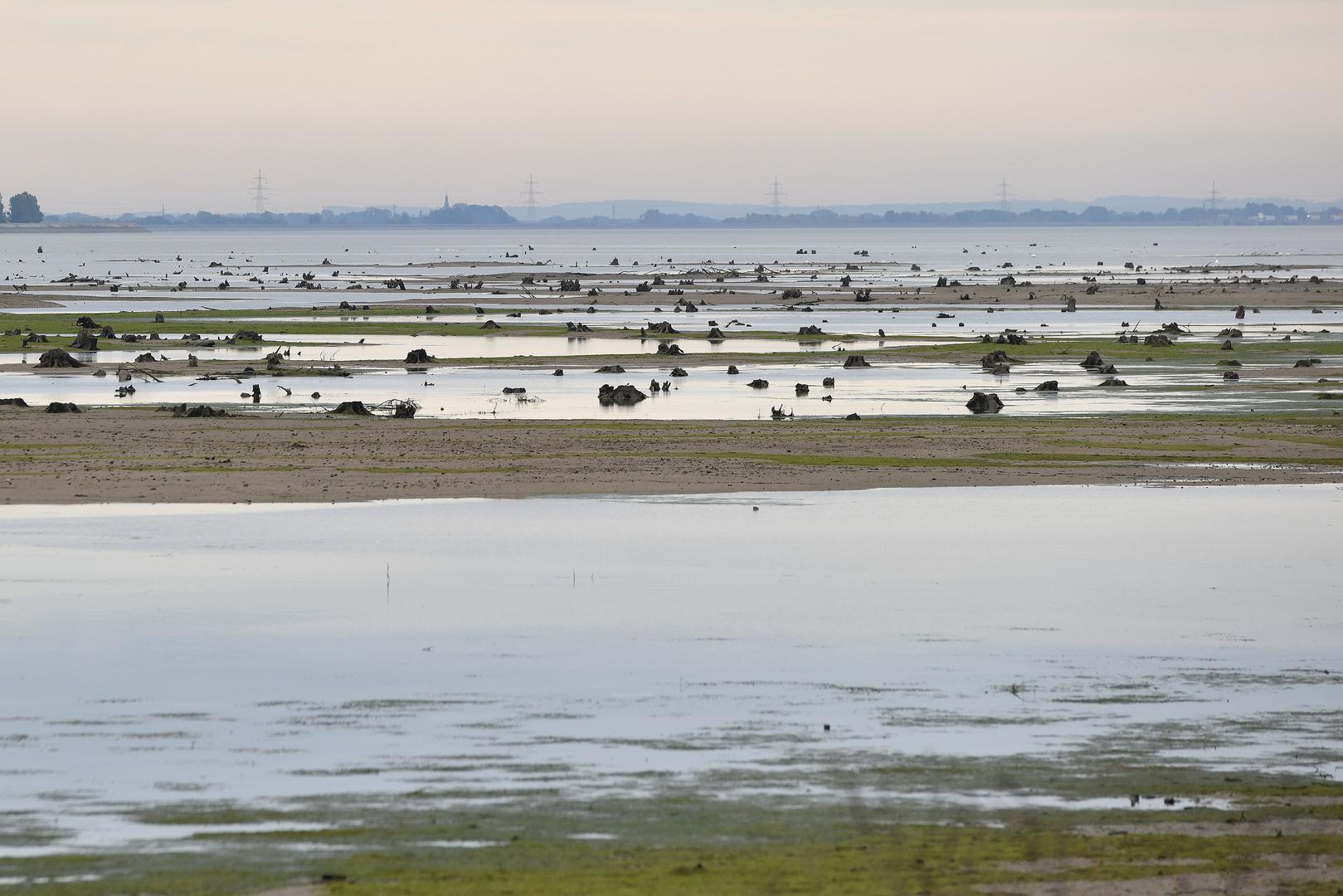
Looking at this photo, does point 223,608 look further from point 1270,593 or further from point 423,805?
point 1270,593

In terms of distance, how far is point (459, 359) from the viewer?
61.9 m

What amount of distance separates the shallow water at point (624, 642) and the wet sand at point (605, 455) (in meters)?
1.78

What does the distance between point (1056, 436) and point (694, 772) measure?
84.3 feet

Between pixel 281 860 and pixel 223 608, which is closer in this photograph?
pixel 281 860

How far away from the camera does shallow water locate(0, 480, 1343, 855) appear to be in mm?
15141

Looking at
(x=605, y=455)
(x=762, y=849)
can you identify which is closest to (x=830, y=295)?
(x=605, y=455)

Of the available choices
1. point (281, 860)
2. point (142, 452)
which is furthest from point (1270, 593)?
point (142, 452)

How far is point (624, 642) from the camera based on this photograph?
66.0ft

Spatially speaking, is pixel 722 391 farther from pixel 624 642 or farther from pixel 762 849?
Result: pixel 762 849

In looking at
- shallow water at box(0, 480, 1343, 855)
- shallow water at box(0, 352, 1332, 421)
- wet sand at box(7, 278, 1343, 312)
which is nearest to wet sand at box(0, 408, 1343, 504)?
shallow water at box(0, 480, 1343, 855)

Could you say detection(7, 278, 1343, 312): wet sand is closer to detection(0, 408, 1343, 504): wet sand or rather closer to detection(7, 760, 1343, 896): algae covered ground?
detection(0, 408, 1343, 504): wet sand

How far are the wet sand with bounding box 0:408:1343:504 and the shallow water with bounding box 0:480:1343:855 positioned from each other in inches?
70.2

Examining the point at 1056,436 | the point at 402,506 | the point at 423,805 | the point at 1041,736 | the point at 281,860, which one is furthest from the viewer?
the point at 1056,436

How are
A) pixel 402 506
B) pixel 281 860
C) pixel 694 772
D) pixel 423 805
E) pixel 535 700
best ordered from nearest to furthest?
pixel 281 860 → pixel 423 805 → pixel 694 772 → pixel 535 700 → pixel 402 506
